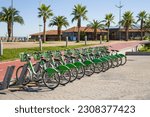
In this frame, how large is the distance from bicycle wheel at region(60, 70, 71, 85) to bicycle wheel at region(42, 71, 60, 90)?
56 centimetres

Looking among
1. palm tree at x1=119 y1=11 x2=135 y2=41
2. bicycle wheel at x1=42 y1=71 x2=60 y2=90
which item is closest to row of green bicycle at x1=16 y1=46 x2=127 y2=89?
bicycle wheel at x1=42 y1=71 x2=60 y2=90

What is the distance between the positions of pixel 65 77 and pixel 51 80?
87cm

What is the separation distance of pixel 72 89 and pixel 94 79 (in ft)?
7.42

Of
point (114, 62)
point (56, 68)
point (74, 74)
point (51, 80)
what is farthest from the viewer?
point (114, 62)

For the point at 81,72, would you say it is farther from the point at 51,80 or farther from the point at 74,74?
the point at 51,80

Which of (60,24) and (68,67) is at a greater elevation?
(60,24)

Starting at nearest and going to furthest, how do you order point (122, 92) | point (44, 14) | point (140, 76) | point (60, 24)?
point (122, 92)
point (140, 76)
point (44, 14)
point (60, 24)

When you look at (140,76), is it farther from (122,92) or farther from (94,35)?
(94,35)

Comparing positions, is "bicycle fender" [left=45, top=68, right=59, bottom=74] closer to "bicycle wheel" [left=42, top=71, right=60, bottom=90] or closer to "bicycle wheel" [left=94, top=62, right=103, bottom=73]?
"bicycle wheel" [left=42, top=71, right=60, bottom=90]

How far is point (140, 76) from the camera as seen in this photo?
13.3m

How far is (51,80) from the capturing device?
10.2 meters

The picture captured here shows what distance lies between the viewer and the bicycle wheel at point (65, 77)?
10751 millimetres

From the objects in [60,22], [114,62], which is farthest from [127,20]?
[114,62]

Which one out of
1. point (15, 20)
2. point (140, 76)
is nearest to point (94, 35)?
point (15, 20)
